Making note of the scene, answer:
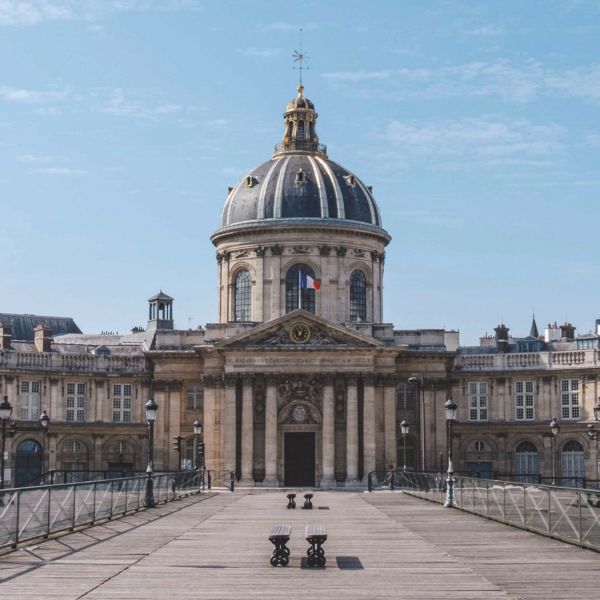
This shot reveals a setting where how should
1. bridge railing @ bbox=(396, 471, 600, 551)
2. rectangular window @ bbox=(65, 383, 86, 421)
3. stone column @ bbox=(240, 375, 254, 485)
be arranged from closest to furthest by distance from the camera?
bridge railing @ bbox=(396, 471, 600, 551)
stone column @ bbox=(240, 375, 254, 485)
rectangular window @ bbox=(65, 383, 86, 421)

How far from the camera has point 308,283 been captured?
276 ft

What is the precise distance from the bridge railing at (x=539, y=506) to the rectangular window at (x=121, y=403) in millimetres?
43633

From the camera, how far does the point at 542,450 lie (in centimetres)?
8356

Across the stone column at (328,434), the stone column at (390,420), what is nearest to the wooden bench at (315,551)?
the stone column at (328,434)

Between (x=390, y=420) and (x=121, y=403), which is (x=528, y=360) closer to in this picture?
(x=390, y=420)

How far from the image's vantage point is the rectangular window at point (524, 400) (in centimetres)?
8475

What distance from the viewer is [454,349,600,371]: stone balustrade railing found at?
8312 cm

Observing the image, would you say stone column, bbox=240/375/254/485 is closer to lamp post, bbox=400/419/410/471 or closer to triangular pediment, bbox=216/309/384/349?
triangular pediment, bbox=216/309/384/349

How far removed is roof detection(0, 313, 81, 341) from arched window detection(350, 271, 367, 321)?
36196 millimetres

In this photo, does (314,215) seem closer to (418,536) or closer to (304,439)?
(304,439)

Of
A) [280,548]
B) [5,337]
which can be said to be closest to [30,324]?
[5,337]

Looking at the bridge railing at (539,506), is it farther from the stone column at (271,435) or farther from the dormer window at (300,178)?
the dormer window at (300,178)

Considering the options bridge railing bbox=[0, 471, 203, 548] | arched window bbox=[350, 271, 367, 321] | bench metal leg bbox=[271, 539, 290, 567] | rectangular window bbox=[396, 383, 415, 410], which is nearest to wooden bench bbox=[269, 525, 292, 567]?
bench metal leg bbox=[271, 539, 290, 567]

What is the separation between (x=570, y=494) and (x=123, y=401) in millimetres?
61046
